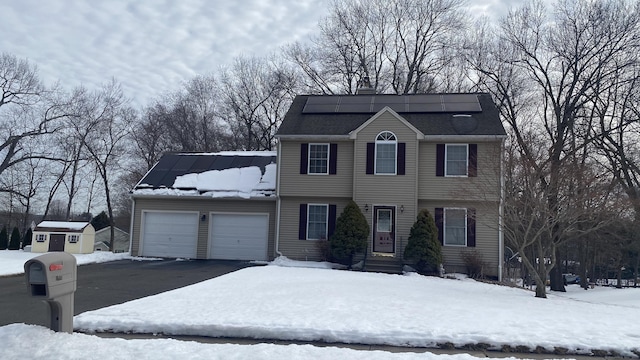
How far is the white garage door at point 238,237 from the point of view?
811 inches

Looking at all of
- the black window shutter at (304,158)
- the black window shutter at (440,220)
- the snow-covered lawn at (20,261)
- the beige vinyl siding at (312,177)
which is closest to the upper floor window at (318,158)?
the black window shutter at (304,158)

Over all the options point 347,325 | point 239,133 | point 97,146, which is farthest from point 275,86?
point 347,325

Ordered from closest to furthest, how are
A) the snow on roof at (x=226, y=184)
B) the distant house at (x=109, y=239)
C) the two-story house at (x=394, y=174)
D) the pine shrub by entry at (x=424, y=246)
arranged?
the pine shrub by entry at (x=424, y=246) → the two-story house at (x=394, y=174) → the snow on roof at (x=226, y=184) → the distant house at (x=109, y=239)

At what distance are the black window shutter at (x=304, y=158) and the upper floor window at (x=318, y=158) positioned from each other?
122 millimetres

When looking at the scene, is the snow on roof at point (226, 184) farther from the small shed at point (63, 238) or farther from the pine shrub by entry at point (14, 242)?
the pine shrub by entry at point (14, 242)

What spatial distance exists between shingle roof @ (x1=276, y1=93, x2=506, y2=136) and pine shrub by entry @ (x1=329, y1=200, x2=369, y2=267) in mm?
3399

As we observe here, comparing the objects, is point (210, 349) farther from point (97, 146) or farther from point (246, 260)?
Answer: point (97, 146)

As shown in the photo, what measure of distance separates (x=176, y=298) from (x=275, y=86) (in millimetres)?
27960

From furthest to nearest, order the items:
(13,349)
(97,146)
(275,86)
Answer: (275,86), (97,146), (13,349)

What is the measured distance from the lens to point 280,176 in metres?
19.9

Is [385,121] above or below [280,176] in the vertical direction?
above

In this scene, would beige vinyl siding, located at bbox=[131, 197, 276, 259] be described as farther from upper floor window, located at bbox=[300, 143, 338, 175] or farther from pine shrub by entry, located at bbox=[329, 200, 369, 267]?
pine shrub by entry, located at bbox=[329, 200, 369, 267]

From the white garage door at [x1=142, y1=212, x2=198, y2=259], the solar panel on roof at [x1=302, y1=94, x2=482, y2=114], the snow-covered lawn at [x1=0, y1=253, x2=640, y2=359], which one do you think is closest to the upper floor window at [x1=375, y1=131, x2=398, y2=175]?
the solar panel on roof at [x1=302, y1=94, x2=482, y2=114]

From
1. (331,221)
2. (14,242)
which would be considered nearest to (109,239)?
(14,242)
